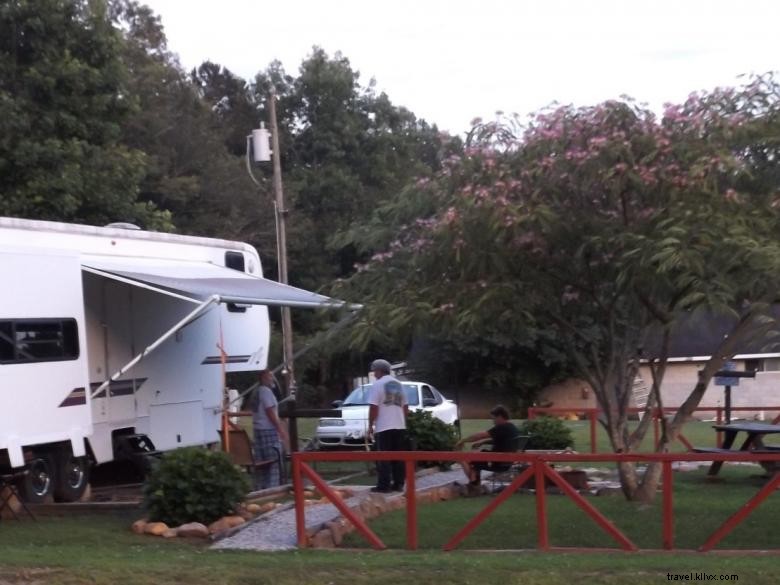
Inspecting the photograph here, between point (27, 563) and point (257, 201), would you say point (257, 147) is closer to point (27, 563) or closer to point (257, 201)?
point (257, 201)

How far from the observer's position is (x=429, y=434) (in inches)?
669

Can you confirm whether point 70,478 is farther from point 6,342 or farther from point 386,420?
point 386,420

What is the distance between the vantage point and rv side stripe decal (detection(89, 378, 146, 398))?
14.6 m

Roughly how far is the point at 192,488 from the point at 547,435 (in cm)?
814

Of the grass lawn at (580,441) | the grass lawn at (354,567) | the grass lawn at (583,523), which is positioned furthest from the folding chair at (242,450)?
the grass lawn at (354,567)

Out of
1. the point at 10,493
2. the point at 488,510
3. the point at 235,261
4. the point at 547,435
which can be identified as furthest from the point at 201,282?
the point at 547,435

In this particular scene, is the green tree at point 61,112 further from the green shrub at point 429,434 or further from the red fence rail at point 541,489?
the red fence rail at point 541,489

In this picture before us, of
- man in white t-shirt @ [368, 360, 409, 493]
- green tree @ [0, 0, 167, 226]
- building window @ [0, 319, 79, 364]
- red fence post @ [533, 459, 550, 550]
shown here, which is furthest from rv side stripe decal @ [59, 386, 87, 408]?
green tree @ [0, 0, 167, 226]

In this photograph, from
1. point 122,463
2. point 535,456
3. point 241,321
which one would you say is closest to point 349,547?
point 535,456

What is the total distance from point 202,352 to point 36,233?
395 centimetres

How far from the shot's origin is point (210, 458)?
39.7 ft

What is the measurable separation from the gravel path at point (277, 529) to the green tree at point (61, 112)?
10513 mm

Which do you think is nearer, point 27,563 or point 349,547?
point 27,563

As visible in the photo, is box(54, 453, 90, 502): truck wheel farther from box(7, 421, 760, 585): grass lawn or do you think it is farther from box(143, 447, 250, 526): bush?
box(143, 447, 250, 526): bush
